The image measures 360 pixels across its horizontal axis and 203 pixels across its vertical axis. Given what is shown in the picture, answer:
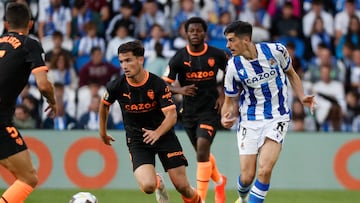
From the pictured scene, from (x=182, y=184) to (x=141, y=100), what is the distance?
1.04m

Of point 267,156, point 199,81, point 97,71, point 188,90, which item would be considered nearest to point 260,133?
point 267,156

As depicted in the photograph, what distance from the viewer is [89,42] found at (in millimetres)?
17969

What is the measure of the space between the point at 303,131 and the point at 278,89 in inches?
224

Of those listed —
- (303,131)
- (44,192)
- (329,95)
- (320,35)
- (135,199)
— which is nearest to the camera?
(135,199)

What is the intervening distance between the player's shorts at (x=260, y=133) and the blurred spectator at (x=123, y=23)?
8.24 meters

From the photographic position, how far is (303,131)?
16.0 m

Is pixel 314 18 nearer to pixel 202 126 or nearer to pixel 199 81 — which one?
pixel 199 81

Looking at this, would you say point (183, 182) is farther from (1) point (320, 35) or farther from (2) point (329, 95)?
(1) point (320, 35)

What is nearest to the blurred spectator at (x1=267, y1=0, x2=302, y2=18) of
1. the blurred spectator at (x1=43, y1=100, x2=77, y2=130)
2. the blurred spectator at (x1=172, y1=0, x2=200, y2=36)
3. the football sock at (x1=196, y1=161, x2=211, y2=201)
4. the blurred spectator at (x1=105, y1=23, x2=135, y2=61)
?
the blurred spectator at (x1=172, y1=0, x2=200, y2=36)

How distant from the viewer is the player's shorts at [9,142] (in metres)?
8.83

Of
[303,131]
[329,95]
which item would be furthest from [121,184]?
[329,95]

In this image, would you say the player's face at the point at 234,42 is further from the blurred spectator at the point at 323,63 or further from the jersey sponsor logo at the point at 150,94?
the blurred spectator at the point at 323,63

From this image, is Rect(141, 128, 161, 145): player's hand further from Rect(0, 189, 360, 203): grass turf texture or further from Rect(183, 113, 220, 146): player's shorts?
Rect(0, 189, 360, 203): grass turf texture

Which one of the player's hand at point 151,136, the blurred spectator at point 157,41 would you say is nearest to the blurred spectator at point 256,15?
the blurred spectator at point 157,41
